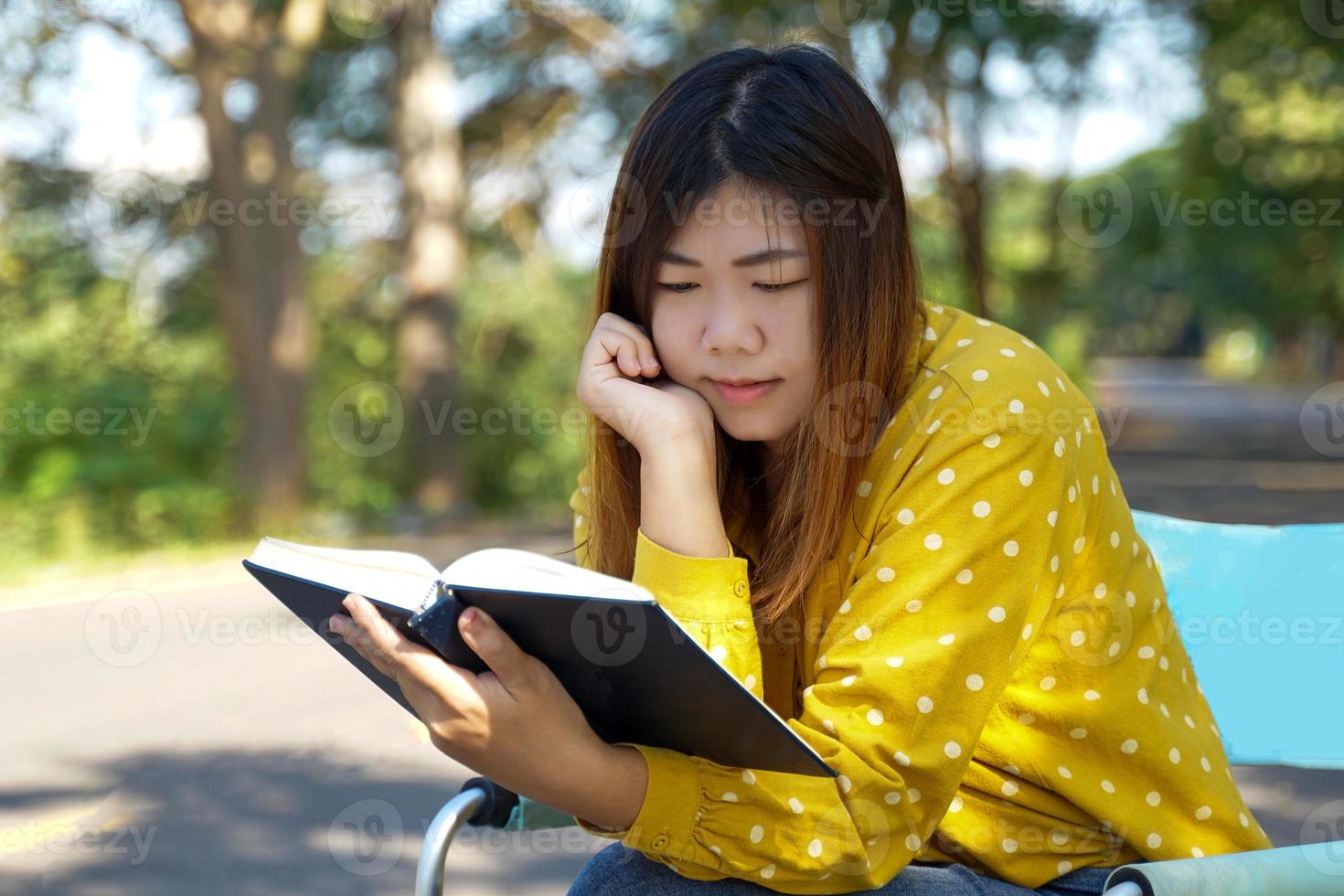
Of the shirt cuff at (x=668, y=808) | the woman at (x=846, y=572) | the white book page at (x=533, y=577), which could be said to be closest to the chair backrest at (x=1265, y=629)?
the woman at (x=846, y=572)

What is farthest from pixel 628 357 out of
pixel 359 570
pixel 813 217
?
pixel 359 570

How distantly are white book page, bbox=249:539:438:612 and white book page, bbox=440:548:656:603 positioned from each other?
6 cm

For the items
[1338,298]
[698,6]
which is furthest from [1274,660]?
[1338,298]

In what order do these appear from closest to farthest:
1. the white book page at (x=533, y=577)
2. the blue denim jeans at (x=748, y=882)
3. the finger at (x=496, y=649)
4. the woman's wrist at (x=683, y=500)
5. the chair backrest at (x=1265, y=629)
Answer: the white book page at (x=533, y=577) → the finger at (x=496, y=649) → the blue denim jeans at (x=748, y=882) → the woman's wrist at (x=683, y=500) → the chair backrest at (x=1265, y=629)

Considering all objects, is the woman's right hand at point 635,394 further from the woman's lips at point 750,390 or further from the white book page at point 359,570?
the white book page at point 359,570

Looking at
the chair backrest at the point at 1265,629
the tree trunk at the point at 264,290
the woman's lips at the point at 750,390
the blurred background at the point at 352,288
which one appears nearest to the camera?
the woman's lips at the point at 750,390

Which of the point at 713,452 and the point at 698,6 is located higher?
the point at 698,6

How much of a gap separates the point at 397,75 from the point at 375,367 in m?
4.88

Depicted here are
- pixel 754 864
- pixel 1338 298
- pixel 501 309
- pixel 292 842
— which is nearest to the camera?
pixel 754 864

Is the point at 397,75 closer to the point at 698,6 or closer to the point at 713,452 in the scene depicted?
the point at 698,6

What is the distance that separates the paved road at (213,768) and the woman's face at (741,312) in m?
1.00

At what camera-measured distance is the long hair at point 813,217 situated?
1646 mm

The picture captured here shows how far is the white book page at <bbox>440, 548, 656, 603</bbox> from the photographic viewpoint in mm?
1100

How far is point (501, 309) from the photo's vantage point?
15875 mm
